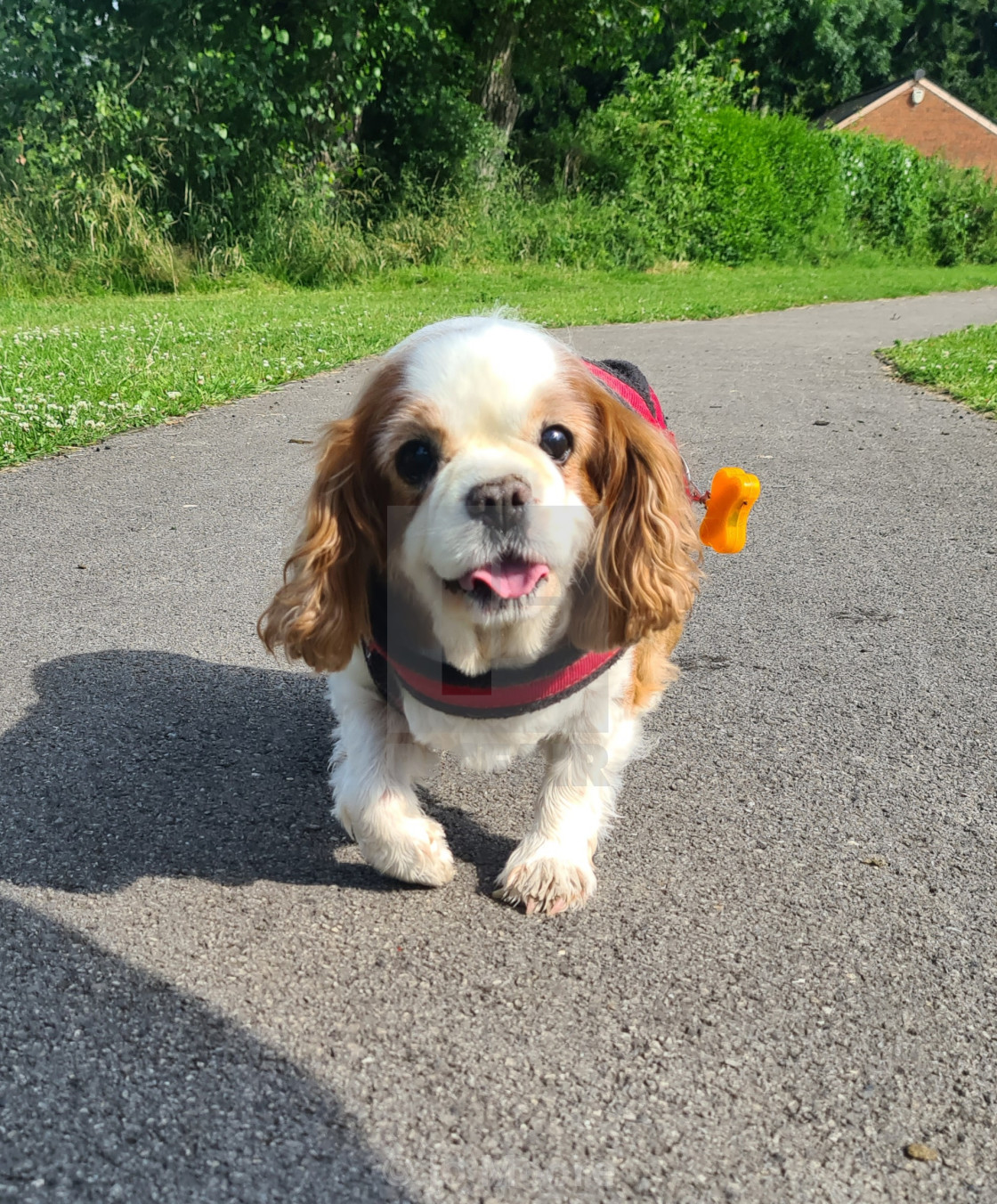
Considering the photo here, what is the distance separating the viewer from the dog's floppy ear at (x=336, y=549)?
2.47 meters

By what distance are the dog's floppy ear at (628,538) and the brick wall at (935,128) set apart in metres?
45.5

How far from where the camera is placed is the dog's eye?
2.34m

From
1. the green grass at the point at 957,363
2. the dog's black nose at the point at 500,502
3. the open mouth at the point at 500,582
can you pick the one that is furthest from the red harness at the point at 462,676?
the green grass at the point at 957,363

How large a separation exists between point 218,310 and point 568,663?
38.1ft

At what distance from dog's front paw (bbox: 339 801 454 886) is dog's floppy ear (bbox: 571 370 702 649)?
22.0 inches

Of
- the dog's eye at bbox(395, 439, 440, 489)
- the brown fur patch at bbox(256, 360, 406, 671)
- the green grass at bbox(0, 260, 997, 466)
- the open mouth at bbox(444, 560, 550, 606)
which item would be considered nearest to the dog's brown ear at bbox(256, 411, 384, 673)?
the brown fur patch at bbox(256, 360, 406, 671)

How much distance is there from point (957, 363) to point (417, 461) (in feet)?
29.8

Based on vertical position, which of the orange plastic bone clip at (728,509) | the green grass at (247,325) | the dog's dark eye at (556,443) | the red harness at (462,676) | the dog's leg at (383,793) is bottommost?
the green grass at (247,325)

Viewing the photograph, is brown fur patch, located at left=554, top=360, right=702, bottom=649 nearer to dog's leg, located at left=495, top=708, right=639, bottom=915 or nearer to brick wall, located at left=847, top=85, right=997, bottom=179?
dog's leg, located at left=495, top=708, right=639, bottom=915

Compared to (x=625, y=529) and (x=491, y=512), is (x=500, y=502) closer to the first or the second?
(x=491, y=512)

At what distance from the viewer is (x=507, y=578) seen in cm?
227

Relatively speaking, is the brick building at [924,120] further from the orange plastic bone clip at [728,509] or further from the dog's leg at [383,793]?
the dog's leg at [383,793]

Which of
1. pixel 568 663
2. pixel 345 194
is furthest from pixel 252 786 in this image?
pixel 345 194

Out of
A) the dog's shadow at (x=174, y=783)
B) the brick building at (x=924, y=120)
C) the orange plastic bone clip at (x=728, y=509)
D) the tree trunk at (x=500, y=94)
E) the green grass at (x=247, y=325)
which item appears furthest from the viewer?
the brick building at (x=924, y=120)
